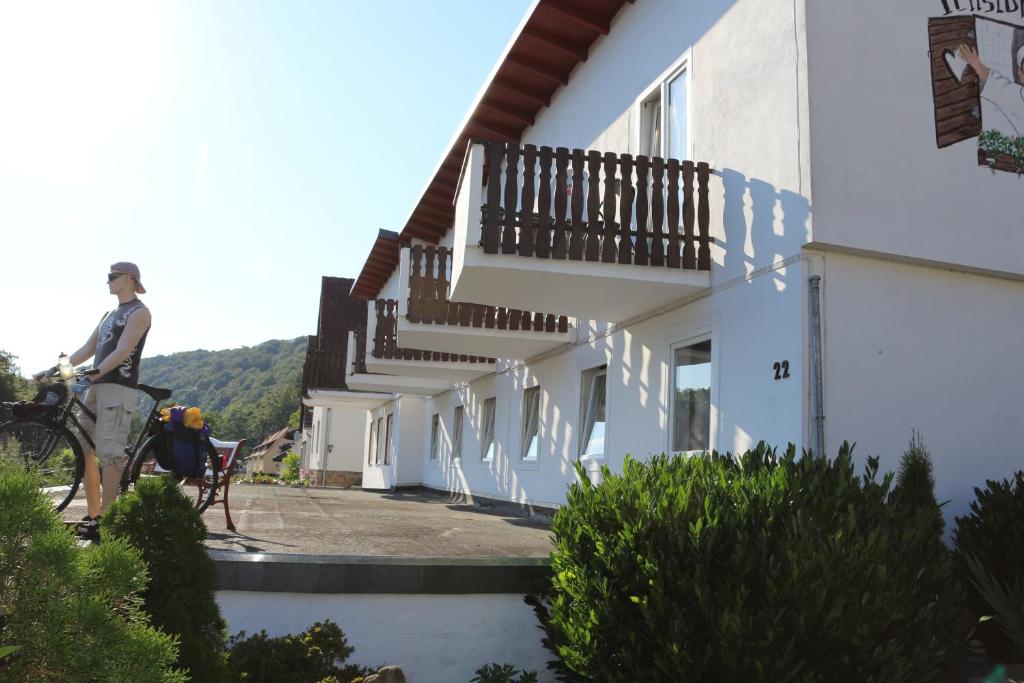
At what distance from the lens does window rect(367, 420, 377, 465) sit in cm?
3152

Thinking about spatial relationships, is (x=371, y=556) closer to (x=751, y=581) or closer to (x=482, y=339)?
(x=751, y=581)

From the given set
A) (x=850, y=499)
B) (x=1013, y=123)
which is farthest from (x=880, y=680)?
(x=1013, y=123)

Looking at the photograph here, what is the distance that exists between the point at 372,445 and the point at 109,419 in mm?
26661

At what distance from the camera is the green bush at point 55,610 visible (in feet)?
8.50

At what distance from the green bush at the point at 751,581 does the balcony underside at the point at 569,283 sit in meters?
3.81

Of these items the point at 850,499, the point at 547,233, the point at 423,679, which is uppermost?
A: the point at 547,233

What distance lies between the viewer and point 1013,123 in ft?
28.0

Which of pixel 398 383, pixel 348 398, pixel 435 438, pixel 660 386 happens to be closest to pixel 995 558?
pixel 660 386

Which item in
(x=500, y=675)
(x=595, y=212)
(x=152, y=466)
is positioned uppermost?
(x=595, y=212)

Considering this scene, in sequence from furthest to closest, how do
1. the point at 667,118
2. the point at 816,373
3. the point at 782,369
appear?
the point at 667,118
the point at 782,369
the point at 816,373

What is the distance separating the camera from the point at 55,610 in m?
2.63

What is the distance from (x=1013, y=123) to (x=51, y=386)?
8.78m

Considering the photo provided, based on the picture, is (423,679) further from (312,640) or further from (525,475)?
(525,475)

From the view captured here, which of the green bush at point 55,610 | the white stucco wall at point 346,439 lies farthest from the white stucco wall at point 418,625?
the white stucco wall at point 346,439
